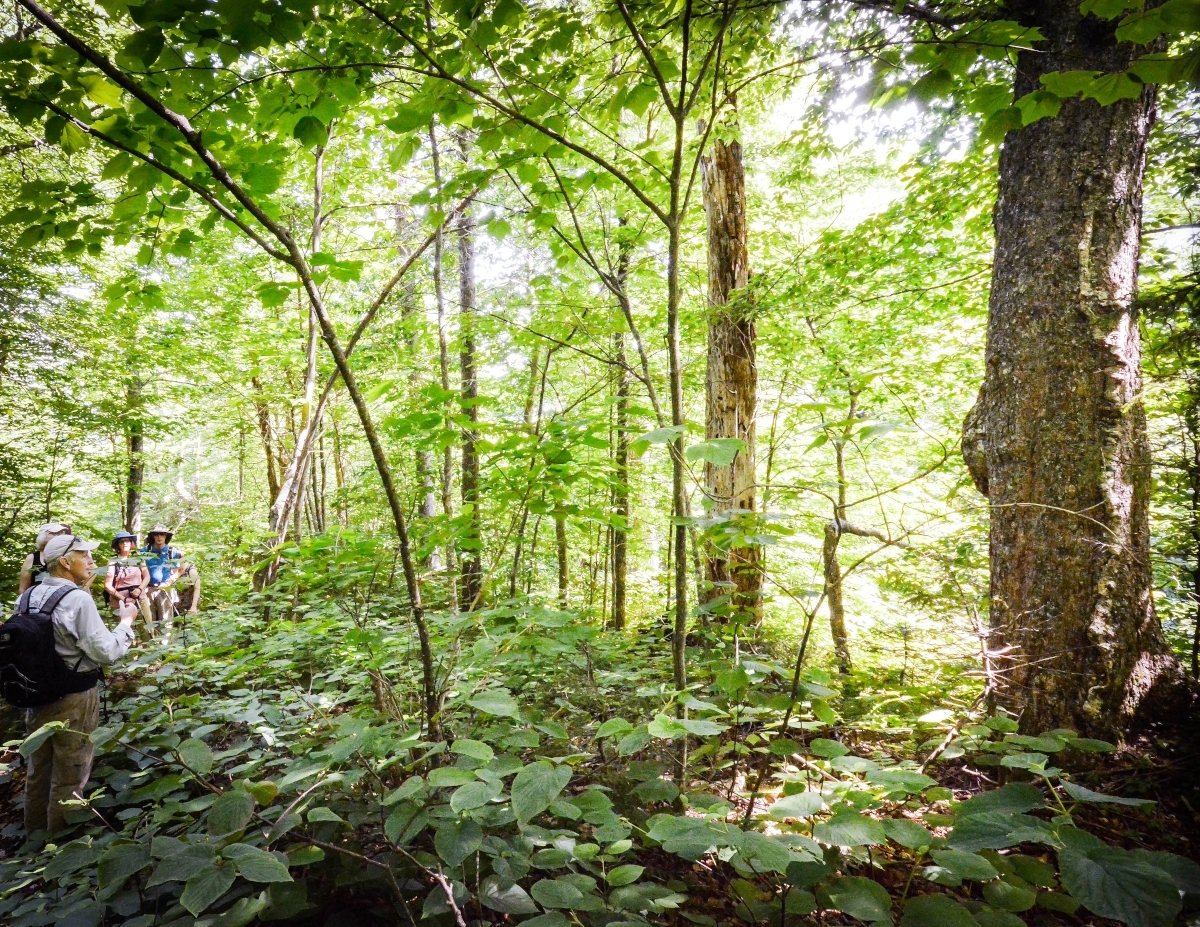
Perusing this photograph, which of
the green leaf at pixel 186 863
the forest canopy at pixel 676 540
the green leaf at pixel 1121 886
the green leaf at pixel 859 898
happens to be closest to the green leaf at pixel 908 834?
the forest canopy at pixel 676 540

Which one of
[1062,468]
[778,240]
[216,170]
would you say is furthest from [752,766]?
[778,240]

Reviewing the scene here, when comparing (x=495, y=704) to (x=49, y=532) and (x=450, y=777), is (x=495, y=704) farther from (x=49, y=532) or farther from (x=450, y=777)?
(x=49, y=532)

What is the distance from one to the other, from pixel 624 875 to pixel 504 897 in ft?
1.20

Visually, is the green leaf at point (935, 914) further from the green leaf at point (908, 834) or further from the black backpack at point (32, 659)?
the black backpack at point (32, 659)

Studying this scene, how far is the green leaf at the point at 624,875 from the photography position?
1402 mm

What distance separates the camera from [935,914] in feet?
3.81

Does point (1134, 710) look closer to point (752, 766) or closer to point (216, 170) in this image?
point (752, 766)

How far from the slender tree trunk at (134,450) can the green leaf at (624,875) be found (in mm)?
10911

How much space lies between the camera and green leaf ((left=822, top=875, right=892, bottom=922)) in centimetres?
117

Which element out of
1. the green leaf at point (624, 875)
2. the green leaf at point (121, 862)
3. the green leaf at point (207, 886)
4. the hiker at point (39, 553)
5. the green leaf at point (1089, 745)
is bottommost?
the green leaf at point (624, 875)

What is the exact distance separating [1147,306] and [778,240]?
12.1 ft

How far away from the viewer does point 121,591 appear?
5.29 meters

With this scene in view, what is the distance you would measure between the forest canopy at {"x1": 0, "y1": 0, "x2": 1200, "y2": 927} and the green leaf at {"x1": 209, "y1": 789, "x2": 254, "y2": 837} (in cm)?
1

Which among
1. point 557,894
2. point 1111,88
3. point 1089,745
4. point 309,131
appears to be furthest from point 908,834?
point 309,131
